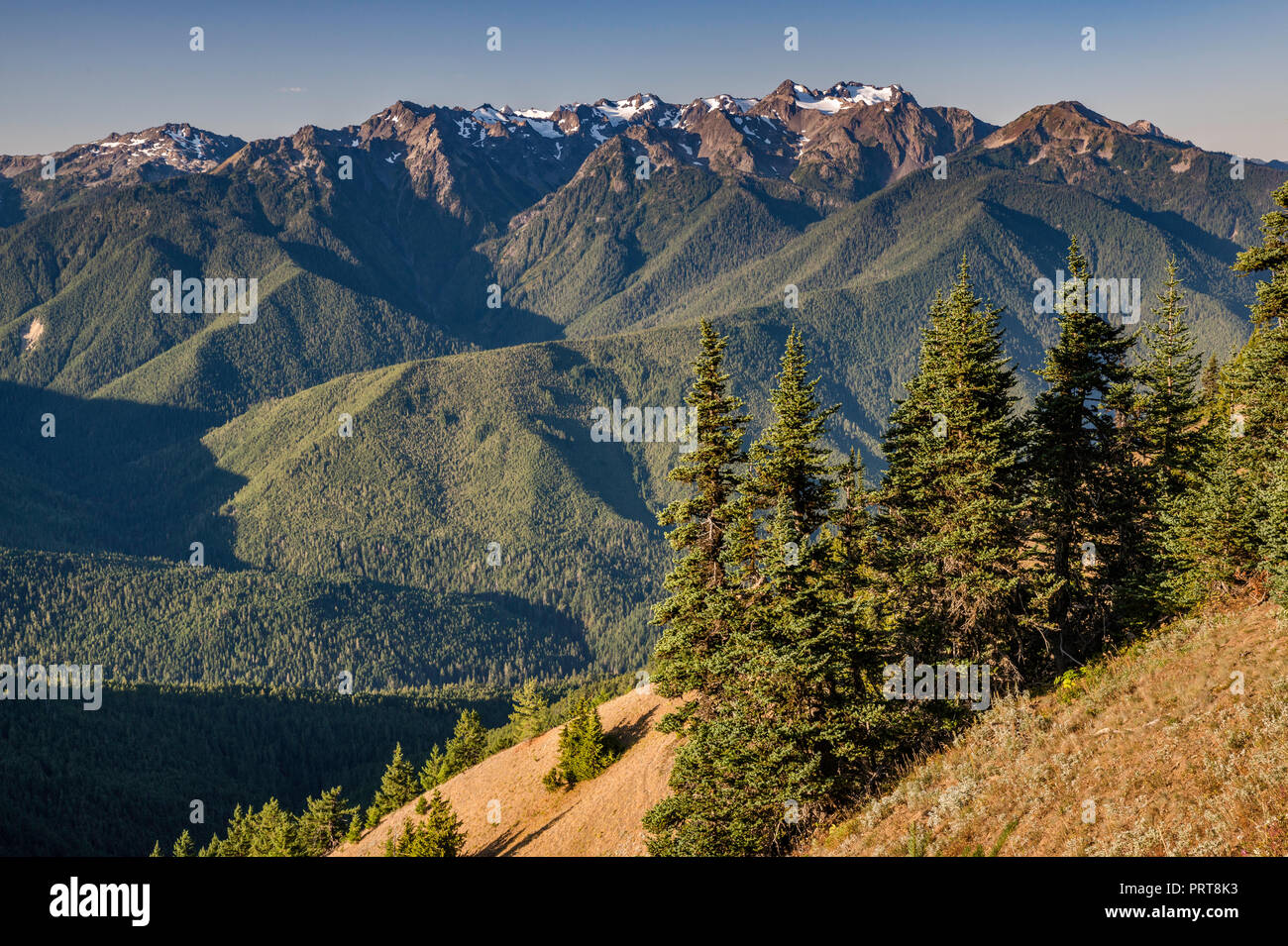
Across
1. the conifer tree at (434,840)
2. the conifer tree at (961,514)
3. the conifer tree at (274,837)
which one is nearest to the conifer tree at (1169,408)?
the conifer tree at (961,514)

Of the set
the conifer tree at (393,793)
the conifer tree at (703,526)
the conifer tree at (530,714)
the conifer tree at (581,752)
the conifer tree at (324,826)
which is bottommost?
the conifer tree at (324,826)

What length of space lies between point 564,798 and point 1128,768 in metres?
36.9

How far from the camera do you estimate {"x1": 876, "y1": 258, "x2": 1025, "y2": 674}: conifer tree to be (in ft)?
110

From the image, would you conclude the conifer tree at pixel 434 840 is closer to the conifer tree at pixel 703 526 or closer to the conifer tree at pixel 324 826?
the conifer tree at pixel 703 526

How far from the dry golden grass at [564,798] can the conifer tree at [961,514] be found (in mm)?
17328

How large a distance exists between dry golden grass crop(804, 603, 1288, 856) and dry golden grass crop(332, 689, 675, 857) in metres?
16.1

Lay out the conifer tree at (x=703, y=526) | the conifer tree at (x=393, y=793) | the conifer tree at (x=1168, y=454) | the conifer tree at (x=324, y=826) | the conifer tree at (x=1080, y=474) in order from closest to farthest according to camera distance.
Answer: the conifer tree at (x=703, y=526) → the conifer tree at (x=1168, y=454) → the conifer tree at (x=1080, y=474) → the conifer tree at (x=324, y=826) → the conifer tree at (x=393, y=793)

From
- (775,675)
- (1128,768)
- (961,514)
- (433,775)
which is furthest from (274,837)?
(1128,768)

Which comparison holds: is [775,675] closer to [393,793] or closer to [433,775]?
[393,793]

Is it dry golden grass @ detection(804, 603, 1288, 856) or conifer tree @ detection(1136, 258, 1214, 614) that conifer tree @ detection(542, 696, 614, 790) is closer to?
dry golden grass @ detection(804, 603, 1288, 856)

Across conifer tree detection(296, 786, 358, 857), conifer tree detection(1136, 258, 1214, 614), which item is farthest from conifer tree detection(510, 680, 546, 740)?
conifer tree detection(1136, 258, 1214, 614)

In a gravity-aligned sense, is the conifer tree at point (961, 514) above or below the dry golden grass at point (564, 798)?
above

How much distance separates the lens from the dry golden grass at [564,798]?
42.1 metres

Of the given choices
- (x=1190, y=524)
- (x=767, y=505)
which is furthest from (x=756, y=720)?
(x=1190, y=524)
